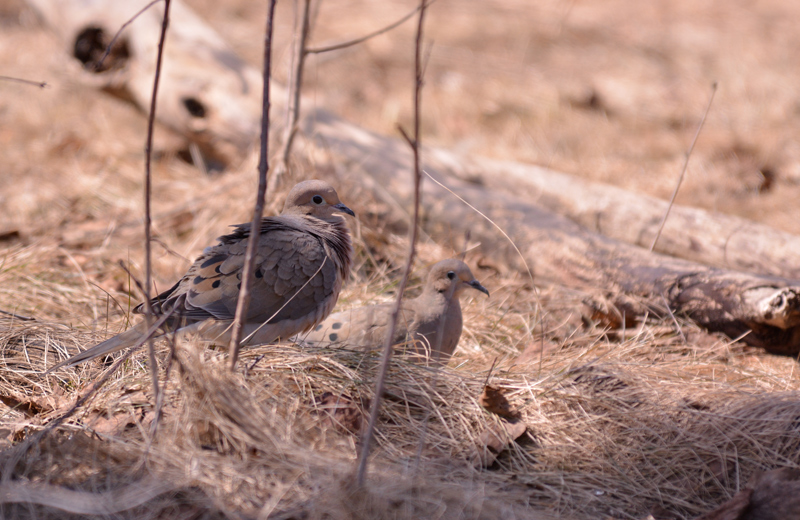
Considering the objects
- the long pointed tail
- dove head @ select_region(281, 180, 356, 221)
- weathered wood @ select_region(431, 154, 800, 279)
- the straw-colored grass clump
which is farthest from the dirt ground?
weathered wood @ select_region(431, 154, 800, 279)

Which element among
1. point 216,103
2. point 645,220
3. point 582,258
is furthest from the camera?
point 216,103

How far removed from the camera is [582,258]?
422 cm

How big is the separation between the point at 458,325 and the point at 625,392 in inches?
41.7

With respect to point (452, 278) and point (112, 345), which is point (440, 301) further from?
point (112, 345)

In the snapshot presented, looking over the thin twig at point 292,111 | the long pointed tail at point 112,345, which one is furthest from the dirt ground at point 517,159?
the thin twig at point 292,111

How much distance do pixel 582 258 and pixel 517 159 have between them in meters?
2.65

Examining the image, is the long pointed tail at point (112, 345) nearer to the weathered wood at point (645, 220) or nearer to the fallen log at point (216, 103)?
the fallen log at point (216, 103)

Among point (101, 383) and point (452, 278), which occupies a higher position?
point (452, 278)

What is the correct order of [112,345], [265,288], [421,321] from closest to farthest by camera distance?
[112,345] < [265,288] < [421,321]

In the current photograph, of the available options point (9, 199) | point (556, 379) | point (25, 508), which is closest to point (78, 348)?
point (25, 508)

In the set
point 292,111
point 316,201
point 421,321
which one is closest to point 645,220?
point 421,321

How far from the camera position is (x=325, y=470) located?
2004 millimetres

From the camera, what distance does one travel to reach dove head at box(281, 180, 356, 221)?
3557mm

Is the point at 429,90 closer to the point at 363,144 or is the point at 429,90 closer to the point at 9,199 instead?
the point at 363,144
